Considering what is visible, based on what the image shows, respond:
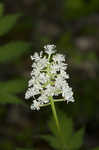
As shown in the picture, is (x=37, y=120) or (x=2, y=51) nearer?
(x=2, y=51)

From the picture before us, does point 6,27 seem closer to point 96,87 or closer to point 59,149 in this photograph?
point 59,149

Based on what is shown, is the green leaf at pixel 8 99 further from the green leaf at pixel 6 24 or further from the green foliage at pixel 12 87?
the green leaf at pixel 6 24

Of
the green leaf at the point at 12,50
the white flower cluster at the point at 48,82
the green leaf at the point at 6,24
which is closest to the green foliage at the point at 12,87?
the green leaf at the point at 12,50

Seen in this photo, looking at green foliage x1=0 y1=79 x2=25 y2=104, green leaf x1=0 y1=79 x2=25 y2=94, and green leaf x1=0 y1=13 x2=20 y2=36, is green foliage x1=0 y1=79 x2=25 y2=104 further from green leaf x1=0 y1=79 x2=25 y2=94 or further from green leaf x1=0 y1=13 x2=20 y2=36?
green leaf x1=0 y1=13 x2=20 y2=36

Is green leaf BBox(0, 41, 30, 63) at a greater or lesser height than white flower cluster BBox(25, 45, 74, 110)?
greater

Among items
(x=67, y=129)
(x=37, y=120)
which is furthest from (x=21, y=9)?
(x=67, y=129)

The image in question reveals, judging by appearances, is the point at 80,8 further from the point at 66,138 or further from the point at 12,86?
the point at 66,138

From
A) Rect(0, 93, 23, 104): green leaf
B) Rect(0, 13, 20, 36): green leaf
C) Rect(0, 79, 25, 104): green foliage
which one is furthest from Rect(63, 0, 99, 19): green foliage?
Rect(0, 93, 23, 104): green leaf
